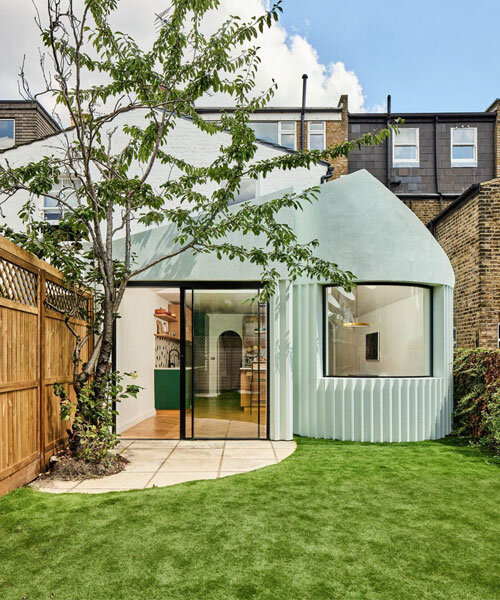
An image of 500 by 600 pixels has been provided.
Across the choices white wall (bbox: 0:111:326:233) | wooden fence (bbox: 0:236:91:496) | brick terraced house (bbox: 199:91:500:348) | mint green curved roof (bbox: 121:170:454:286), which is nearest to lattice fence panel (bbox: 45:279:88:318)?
wooden fence (bbox: 0:236:91:496)

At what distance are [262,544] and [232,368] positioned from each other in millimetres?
3890

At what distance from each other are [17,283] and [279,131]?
13.8 m

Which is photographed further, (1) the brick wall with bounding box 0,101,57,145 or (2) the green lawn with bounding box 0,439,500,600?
(1) the brick wall with bounding box 0,101,57,145

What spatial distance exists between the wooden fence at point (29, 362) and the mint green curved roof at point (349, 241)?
5.71 ft

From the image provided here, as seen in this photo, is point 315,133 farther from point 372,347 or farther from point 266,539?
point 266,539

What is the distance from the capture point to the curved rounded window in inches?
303

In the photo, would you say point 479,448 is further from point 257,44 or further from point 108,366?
point 257,44

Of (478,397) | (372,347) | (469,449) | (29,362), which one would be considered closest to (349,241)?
(372,347)

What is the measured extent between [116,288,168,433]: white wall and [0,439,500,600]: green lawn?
129 inches

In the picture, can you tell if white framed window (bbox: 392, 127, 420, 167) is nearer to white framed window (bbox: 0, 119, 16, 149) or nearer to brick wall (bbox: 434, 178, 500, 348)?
brick wall (bbox: 434, 178, 500, 348)

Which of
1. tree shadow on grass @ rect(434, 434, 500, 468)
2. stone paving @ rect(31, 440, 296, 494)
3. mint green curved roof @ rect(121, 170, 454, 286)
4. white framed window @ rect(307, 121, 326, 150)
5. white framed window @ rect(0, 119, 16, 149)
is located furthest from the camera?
white framed window @ rect(307, 121, 326, 150)

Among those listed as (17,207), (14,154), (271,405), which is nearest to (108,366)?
(271,405)

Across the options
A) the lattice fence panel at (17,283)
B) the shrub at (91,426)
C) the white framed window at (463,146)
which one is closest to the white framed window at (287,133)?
the white framed window at (463,146)

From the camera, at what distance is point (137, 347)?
9.11 m
